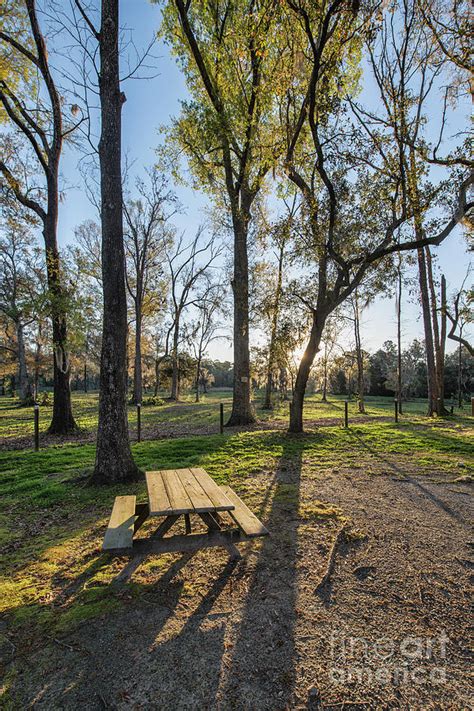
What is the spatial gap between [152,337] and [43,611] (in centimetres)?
3616

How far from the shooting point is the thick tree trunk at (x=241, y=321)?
41.3 feet

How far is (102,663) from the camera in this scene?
2.28 metres

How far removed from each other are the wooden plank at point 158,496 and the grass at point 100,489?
2.23ft

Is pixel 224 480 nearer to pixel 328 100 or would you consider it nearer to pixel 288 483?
pixel 288 483

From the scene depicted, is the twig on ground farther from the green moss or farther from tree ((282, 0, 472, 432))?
tree ((282, 0, 472, 432))

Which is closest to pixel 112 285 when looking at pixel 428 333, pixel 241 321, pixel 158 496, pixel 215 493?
pixel 158 496

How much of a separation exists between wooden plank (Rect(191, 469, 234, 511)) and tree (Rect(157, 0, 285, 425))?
28.3 feet

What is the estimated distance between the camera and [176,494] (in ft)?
11.3

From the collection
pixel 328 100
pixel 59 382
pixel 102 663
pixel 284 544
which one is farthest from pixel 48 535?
pixel 328 100

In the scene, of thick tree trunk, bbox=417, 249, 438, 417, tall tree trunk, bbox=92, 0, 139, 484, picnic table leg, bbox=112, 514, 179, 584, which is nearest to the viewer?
picnic table leg, bbox=112, 514, 179, 584

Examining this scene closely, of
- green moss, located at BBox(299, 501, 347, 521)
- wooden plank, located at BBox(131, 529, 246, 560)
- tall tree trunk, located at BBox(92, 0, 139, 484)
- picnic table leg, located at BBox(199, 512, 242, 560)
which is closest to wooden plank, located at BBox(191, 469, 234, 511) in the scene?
picnic table leg, located at BBox(199, 512, 242, 560)

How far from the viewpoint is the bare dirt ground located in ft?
6.66

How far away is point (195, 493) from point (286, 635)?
136cm

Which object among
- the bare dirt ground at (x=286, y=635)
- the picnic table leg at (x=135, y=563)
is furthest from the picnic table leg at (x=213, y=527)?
the picnic table leg at (x=135, y=563)
